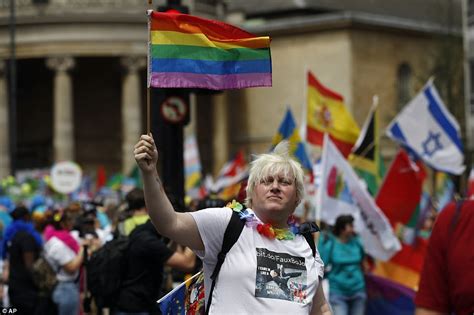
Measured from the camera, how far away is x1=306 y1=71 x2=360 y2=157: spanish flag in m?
17.9

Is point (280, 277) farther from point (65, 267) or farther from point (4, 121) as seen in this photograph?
point (4, 121)

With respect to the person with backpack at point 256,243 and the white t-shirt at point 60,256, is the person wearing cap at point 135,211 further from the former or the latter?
the person with backpack at point 256,243

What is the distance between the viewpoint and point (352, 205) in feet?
48.0

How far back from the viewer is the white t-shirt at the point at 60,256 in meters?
11.8

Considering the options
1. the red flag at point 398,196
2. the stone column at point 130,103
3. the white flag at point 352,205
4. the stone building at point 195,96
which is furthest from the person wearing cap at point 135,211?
the stone column at point 130,103

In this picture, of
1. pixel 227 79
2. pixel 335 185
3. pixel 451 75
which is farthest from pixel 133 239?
pixel 451 75

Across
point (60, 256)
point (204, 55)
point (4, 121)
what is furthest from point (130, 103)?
point (204, 55)

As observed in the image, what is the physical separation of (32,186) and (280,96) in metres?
22.2

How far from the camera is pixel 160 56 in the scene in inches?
256

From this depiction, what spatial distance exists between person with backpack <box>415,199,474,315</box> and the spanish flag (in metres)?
12.6

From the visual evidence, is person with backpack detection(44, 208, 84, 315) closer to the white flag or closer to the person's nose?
the white flag

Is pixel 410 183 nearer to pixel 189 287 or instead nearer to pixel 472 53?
pixel 189 287

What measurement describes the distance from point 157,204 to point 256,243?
0.56 meters

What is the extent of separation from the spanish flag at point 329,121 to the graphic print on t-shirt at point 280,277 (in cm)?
1174
